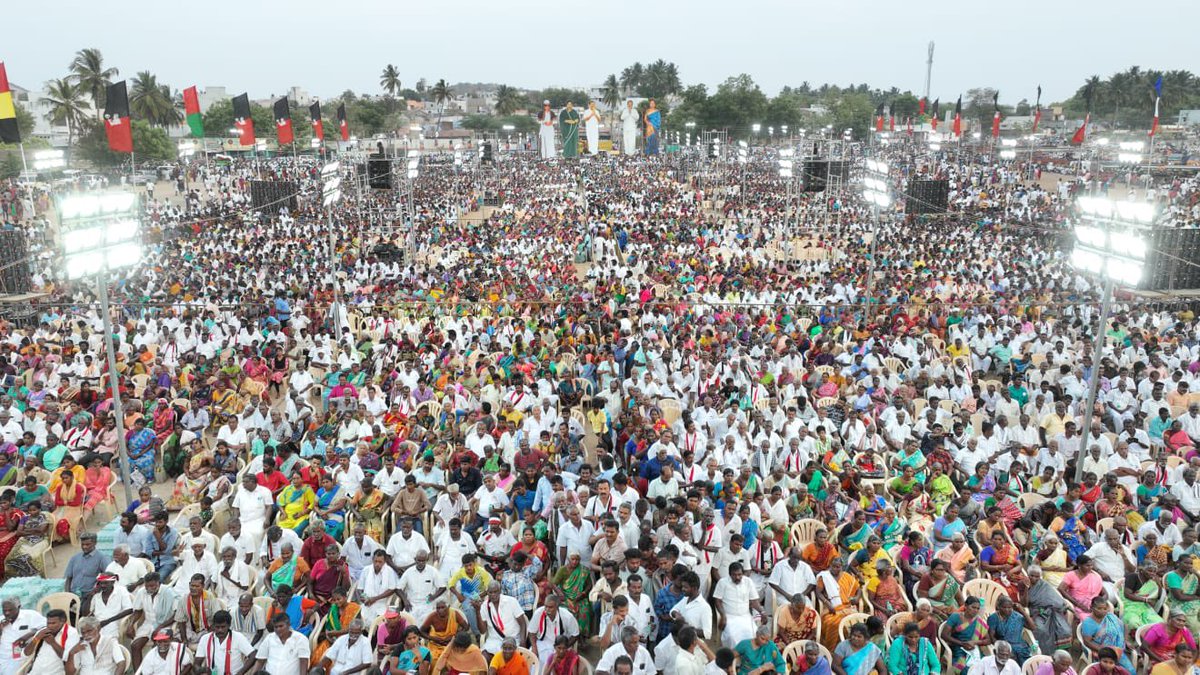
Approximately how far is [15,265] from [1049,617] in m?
19.1

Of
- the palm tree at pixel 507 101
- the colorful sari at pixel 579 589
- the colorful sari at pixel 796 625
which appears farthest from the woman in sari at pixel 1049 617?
the palm tree at pixel 507 101

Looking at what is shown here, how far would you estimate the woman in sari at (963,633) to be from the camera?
567cm

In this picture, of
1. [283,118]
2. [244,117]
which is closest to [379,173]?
[283,118]

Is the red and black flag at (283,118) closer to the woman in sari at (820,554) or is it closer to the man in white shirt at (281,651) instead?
the man in white shirt at (281,651)

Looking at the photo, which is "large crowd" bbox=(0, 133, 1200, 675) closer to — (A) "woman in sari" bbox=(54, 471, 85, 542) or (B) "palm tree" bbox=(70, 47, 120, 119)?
(A) "woman in sari" bbox=(54, 471, 85, 542)

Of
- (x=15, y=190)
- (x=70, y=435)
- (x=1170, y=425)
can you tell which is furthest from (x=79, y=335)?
(x=15, y=190)

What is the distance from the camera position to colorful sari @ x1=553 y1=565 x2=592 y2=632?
6.48 meters

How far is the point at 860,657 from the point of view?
5.34 meters

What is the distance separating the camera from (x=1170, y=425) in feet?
30.8

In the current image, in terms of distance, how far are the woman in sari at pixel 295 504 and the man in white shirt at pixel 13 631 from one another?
2.12 m

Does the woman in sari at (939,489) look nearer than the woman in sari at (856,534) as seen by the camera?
No

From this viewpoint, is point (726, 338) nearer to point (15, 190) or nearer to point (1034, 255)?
point (1034, 255)

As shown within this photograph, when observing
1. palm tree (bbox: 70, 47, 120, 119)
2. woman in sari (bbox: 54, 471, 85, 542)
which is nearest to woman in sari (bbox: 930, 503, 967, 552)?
woman in sari (bbox: 54, 471, 85, 542)

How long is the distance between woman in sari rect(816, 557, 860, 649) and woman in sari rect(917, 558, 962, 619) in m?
0.52
